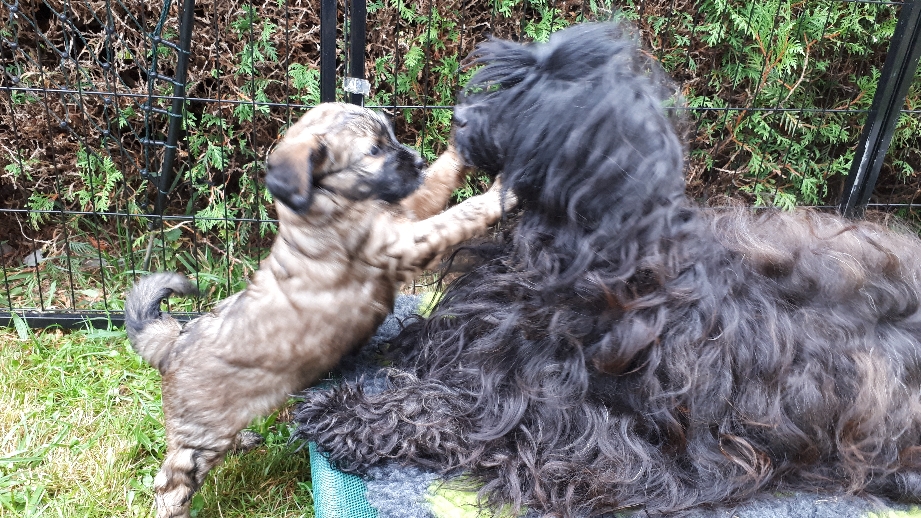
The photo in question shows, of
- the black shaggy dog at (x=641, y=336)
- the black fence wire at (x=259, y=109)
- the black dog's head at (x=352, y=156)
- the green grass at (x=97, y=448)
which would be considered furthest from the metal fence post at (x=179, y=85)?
the black shaggy dog at (x=641, y=336)

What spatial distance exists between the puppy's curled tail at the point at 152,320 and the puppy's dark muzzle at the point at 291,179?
0.58m

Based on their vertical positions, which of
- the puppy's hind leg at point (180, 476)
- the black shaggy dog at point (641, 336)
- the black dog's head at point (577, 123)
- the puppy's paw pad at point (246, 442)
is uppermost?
the black dog's head at point (577, 123)

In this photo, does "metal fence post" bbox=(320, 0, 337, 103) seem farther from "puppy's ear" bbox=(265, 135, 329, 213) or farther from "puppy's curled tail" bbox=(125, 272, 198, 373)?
"puppy's curled tail" bbox=(125, 272, 198, 373)

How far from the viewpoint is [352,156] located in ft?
6.26

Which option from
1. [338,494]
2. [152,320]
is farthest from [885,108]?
[152,320]

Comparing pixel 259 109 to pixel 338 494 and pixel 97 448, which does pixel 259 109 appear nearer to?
pixel 97 448

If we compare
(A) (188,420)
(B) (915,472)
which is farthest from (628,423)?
(A) (188,420)

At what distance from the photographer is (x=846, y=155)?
3.33 meters

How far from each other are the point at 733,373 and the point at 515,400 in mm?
464

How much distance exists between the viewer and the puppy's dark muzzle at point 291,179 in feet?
5.78

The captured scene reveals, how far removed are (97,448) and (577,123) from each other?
2.07 metres

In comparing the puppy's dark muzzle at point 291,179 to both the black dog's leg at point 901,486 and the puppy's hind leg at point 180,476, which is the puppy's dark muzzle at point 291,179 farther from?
the black dog's leg at point 901,486

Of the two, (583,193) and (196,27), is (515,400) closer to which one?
(583,193)

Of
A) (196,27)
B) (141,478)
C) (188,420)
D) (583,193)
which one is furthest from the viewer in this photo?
(196,27)
